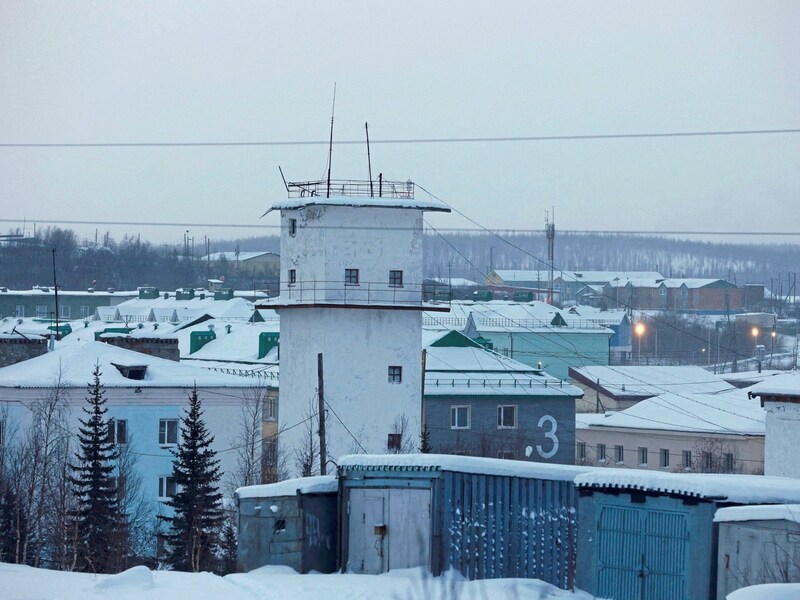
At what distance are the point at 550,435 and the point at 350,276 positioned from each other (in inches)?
623

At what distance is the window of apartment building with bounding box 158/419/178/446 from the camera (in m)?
40.7

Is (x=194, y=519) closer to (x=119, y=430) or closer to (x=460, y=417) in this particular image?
(x=119, y=430)

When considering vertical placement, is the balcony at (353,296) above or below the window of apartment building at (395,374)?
above

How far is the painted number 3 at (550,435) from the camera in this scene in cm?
4844

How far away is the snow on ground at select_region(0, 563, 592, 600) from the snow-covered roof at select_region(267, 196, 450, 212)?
19301 mm

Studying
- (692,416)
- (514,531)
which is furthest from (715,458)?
(514,531)

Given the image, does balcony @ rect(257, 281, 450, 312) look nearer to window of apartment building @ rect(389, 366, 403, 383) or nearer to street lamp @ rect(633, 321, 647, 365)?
window of apartment building @ rect(389, 366, 403, 383)

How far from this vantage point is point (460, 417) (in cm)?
4859

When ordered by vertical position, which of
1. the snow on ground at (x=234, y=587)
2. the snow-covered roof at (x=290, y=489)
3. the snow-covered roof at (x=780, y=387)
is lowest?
the snow on ground at (x=234, y=587)

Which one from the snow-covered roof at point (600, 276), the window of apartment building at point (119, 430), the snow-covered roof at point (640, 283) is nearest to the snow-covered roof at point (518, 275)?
the snow-covered roof at point (600, 276)

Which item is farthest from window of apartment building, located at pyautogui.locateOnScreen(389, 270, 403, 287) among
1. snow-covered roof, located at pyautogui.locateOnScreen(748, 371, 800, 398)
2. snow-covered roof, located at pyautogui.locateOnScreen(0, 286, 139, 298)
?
snow-covered roof, located at pyautogui.locateOnScreen(0, 286, 139, 298)

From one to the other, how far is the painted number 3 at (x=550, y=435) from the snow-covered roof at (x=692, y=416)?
4.24m

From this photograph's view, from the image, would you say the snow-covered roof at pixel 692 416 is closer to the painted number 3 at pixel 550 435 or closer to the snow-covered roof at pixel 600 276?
the painted number 3 at pixel 550 435

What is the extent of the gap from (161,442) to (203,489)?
12560 millimetres
